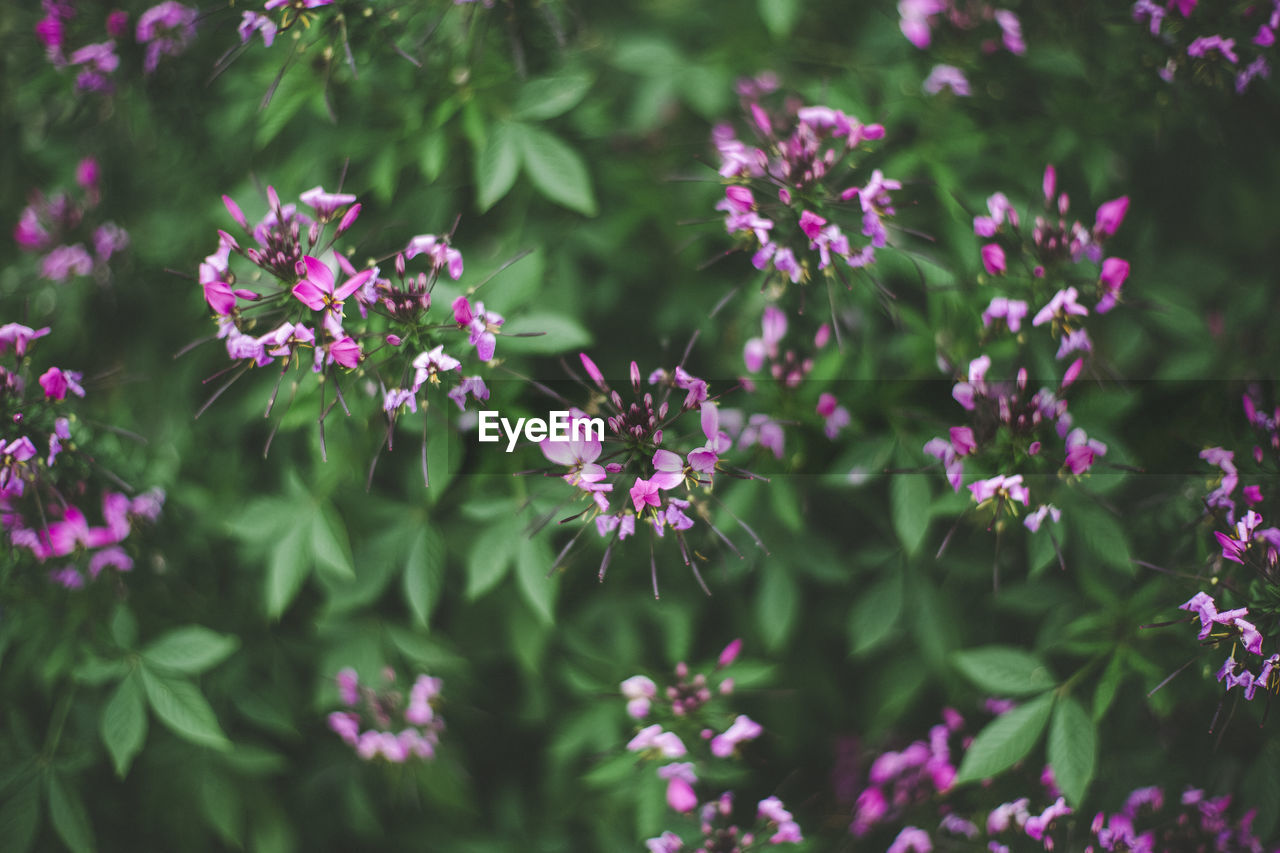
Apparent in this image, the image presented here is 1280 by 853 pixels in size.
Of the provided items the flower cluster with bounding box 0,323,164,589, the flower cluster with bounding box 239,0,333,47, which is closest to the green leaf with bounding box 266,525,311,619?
the flower cluster with bounding box 0,323,164,589

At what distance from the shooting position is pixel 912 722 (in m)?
2.27

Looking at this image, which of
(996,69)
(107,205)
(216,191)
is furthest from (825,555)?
(107,205)

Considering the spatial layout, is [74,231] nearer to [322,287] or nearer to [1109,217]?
[322,287]

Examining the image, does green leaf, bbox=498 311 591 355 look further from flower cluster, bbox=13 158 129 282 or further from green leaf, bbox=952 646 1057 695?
flower cluster, bbox=13 158 129 282

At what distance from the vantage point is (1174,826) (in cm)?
173

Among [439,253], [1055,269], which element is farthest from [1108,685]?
[439,253]

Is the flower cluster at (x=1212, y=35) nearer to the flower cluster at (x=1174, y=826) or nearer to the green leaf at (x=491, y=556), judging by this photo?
the flower cluster at (x=1174, y=826)

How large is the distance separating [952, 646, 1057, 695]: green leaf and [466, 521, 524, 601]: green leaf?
1071 mm

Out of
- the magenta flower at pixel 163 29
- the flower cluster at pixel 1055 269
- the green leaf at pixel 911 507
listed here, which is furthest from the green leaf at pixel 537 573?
the magenta flower at pixel 163 29

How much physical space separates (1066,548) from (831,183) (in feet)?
3.58

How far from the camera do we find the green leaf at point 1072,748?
1581mm

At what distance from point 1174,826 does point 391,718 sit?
191 cm

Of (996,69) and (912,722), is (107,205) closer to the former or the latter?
(996,69)

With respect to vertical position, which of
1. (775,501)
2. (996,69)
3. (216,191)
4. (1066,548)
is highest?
(996,69)
